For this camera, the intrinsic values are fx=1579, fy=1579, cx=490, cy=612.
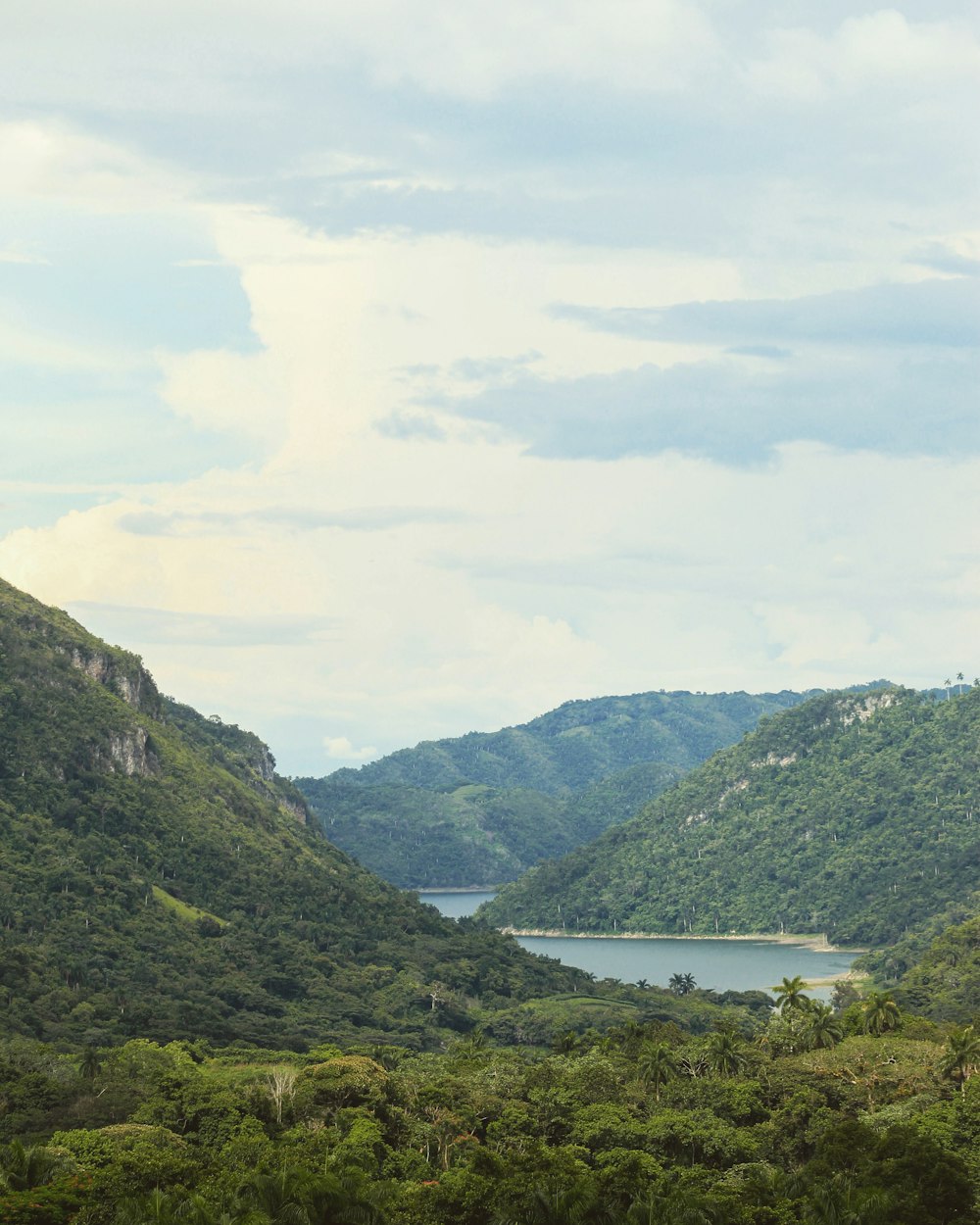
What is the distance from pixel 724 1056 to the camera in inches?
4090

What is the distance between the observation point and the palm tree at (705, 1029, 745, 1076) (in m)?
104

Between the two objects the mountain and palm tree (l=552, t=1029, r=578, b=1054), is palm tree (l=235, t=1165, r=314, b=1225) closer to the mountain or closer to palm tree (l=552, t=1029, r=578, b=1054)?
palm tree (l=552, t=1029, r=578, b=1054)

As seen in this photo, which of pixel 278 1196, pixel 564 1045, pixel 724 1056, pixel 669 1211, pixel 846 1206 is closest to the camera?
pixel 846 1206

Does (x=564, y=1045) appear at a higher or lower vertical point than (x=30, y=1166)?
higher

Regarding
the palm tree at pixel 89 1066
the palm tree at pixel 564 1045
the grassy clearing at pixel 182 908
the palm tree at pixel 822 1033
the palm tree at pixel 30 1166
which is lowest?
the palm tree at pixel 30 1166

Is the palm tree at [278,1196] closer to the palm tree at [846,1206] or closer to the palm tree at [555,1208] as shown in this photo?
the palm tree at [555,1208]

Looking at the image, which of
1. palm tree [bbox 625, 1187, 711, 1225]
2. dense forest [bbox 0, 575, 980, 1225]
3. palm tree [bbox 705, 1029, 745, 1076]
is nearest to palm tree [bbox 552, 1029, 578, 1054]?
dense forest [bbox 0, 575, 980, 1225]

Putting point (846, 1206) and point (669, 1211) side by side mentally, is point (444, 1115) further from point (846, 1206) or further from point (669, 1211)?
point (846, 1206)

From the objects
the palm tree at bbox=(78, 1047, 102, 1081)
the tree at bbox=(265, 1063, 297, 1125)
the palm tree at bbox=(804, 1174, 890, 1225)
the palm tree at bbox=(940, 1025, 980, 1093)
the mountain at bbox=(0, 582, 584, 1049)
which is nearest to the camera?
the palm tree at bbox=(804, 1174, 890, 1225)

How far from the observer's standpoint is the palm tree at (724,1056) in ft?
340

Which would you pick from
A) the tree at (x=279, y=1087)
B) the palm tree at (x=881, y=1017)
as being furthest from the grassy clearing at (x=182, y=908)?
the palm tree at (x=881, y=1017)

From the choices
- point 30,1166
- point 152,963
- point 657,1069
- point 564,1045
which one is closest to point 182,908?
point 152,963

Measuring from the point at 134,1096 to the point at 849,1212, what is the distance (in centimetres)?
4818

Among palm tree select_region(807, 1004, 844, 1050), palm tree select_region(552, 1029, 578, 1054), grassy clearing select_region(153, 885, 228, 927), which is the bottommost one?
palm tree select_region(552, 1029, 578, 1054)
